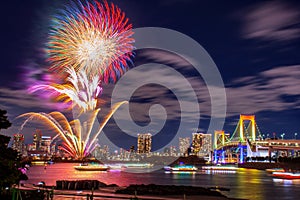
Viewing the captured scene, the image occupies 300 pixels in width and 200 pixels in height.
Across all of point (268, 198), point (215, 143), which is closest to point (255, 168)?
point (215, 143)

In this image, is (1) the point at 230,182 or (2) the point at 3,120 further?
(1) the point at 230,182

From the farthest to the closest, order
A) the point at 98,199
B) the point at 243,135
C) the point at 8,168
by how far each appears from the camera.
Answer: the point at 243,135
the point at 98,199
the point at 8,168

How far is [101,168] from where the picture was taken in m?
107

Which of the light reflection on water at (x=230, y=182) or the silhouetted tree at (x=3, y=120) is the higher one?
the silhouetted tree at (x=3, y=120)

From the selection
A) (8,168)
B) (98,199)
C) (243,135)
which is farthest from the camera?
(243,135)

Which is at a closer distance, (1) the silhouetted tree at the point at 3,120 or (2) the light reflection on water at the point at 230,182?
(1) the silhouetted tree at the point at 3,120

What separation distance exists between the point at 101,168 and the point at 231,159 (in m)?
104

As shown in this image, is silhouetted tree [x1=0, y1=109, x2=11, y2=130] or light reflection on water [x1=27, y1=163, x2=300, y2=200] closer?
silhouetted tree [x1=0, y1=109, x2=11, y2=130]

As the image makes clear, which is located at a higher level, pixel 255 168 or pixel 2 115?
pixel 2 115

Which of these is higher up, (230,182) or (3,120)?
(3,120)

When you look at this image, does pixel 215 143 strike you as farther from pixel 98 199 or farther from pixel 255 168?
pixel 98 199

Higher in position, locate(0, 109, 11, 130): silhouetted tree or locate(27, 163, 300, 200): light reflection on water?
locate(0, 109, 11, 130): silhouetted tree

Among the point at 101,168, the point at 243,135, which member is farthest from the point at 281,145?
the point at 101,168

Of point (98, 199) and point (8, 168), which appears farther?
point (98, 199)
